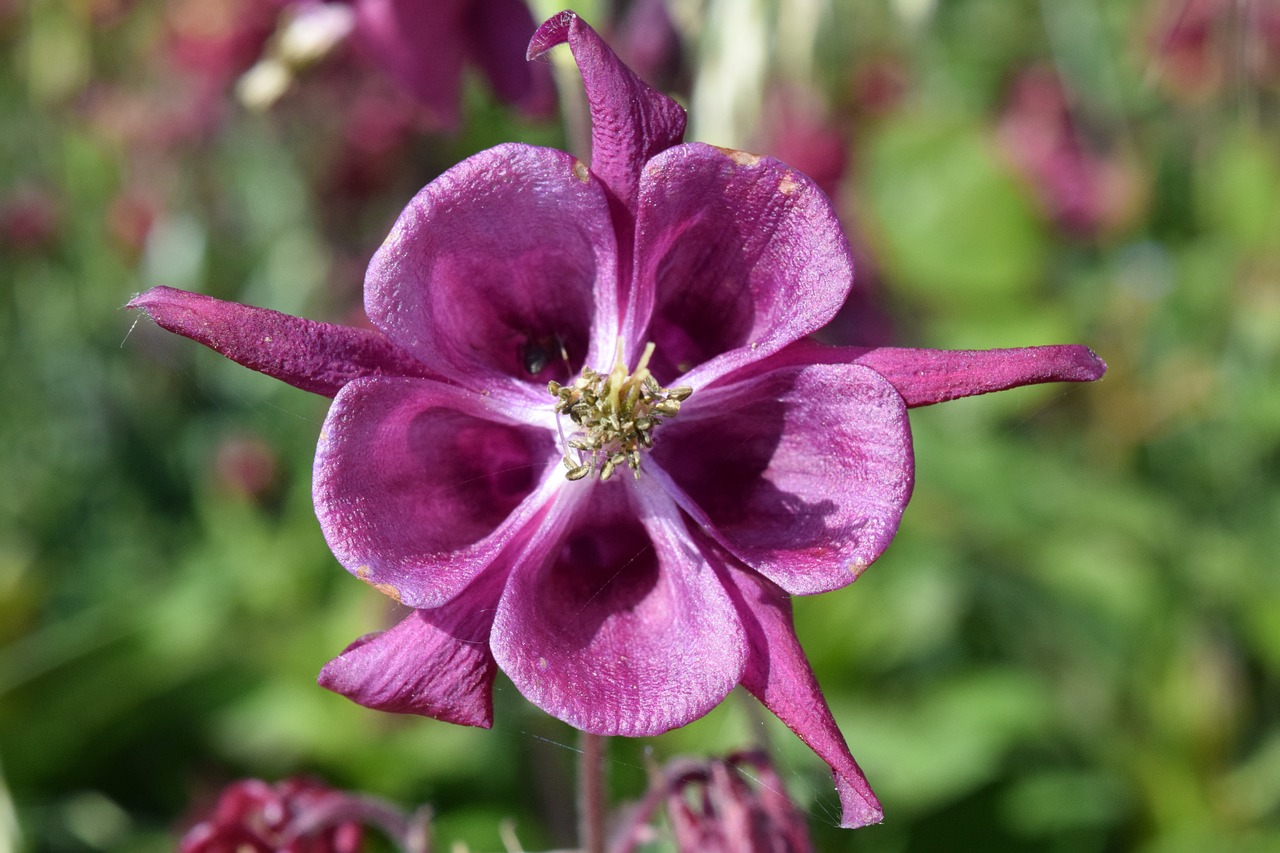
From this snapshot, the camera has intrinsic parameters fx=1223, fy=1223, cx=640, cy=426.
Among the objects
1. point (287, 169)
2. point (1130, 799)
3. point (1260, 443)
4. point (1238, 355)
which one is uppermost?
point (287, 169)

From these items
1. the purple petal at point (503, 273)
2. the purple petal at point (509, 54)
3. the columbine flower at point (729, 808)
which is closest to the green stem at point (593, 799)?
the columbine flower at point (729, 808)

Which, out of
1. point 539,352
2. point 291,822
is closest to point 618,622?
point 539,352

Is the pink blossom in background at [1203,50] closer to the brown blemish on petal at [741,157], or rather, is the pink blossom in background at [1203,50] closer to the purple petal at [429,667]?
the brown blemish on petal at [741,157]

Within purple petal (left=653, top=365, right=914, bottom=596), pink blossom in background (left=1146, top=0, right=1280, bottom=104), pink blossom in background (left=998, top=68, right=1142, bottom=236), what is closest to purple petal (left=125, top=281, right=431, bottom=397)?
purple petal (left=653, top=365, right=914, bottom=596)

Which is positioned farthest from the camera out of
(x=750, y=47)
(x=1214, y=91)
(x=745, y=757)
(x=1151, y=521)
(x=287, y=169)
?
(x=1214, y=91)

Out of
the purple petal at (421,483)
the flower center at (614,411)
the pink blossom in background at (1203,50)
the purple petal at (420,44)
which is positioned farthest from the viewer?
the pink blossom in background at (1203,50)

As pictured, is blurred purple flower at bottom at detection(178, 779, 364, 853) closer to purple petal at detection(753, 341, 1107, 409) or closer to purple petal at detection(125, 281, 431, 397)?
purple petal at detection(125, 281, 431, 397)

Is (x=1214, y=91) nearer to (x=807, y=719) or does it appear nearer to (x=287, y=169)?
(x=287, y=169)

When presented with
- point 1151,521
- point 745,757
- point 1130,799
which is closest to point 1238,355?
point 1151,521
